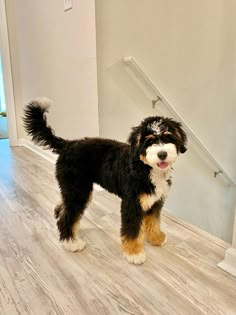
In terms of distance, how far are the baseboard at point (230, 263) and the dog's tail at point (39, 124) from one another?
40.0 inches

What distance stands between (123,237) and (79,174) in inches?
15.4

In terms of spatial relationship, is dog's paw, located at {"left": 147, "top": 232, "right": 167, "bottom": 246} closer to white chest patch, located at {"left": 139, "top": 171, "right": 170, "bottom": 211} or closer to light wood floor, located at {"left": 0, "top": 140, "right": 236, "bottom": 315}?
light wood floor, located at {"left": 0, "top": 140, "right": 236, "bottom": 315}

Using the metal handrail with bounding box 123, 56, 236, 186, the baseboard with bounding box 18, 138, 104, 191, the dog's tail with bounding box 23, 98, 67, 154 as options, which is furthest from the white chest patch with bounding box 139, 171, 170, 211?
the baseboard with bounding box 18, 138, 104, 191

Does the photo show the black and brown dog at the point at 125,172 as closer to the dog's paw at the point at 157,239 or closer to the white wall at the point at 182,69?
the dog's paw at the point at 157,239

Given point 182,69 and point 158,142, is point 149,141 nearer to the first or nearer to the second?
point 158,142

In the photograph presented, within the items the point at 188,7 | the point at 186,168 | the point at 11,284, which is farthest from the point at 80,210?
the point at 188,7

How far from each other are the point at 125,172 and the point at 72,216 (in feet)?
1.28

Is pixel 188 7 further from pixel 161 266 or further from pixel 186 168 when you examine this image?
pixel 161 266

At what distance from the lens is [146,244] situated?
1.59m

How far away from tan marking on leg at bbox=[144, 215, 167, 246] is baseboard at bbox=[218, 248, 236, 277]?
1.08ft

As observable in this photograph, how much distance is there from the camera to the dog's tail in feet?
4.62

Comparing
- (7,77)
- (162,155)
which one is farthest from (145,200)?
(7,77)

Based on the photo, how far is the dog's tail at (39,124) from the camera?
1.41 m

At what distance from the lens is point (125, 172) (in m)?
1.37
